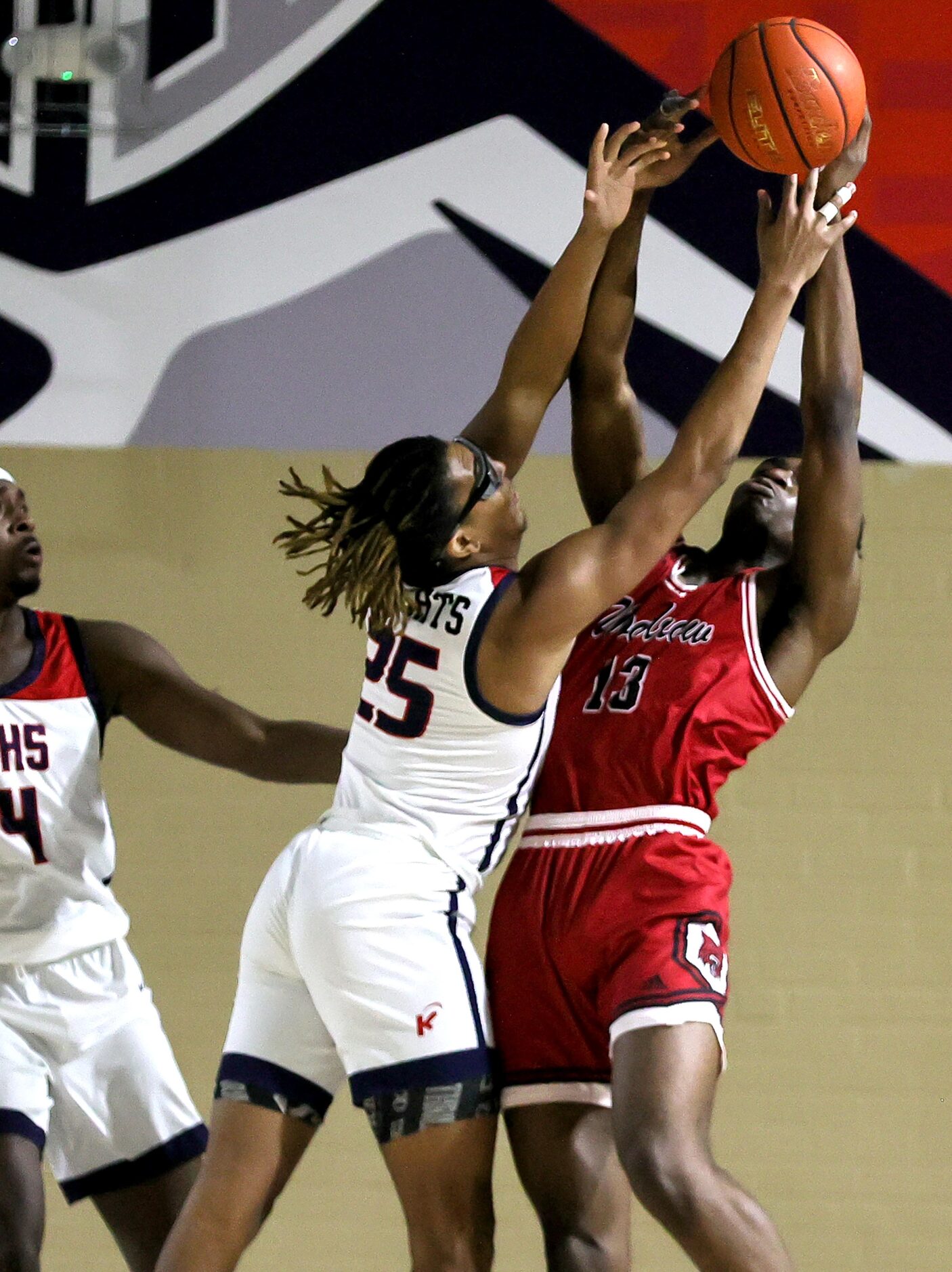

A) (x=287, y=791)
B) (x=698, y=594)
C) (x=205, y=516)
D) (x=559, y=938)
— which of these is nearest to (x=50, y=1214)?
(x=287, y=791)

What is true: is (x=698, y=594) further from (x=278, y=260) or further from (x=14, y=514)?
(x=278, y=260)

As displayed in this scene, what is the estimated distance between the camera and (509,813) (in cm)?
309

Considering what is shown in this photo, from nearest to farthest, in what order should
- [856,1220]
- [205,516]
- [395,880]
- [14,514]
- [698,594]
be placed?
[395,880], [698,594], [14,514], [856,1220], [205,516]

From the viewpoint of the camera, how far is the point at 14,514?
3.81 m

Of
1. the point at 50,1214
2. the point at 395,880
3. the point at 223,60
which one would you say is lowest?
the point at 50,1214

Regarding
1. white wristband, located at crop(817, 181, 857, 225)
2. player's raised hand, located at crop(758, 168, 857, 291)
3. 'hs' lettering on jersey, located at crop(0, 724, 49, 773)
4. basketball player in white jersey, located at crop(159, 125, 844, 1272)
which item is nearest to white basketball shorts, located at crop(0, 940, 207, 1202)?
'hs' lettering on jersey, located at crop(0, 724, 49, 773)

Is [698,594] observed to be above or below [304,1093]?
above

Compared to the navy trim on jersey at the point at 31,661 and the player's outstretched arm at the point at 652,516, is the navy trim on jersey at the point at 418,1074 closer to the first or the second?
the player's outstretched arm at the point at 652,516

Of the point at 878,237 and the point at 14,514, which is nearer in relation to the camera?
the point at 14,514

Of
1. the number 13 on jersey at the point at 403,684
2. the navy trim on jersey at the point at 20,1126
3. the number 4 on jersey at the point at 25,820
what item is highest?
the number 13 on jersey at the point at 403,684

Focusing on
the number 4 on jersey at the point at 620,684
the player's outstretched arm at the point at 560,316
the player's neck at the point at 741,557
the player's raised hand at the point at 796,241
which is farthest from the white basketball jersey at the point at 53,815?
the player's raised hand at the point at 796,241

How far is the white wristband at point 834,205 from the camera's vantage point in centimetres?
320

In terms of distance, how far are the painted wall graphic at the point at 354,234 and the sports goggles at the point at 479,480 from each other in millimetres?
2065

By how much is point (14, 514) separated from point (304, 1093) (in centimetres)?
160
